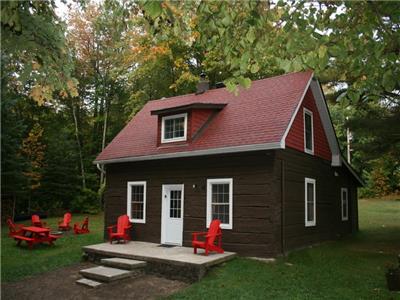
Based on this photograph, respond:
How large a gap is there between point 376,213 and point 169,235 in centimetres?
1737

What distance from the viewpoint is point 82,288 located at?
30.9ft

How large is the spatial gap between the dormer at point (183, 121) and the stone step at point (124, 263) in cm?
428

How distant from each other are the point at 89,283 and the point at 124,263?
119 cm

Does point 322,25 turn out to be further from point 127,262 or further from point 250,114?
point 127,262

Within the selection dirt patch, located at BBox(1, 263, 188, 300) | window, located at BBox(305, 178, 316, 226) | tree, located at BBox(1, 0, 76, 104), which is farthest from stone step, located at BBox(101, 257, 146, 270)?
window, located at BBox(305, 178, 316, 226)

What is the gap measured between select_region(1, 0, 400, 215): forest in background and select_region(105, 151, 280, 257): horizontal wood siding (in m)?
3.13

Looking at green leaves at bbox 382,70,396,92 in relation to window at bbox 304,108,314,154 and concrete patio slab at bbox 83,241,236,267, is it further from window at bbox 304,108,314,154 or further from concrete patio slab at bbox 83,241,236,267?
window at bbox 304,108,314,154

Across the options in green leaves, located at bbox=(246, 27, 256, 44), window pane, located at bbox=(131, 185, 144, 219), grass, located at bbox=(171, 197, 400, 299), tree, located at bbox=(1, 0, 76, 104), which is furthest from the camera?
window pane, located at bbox=(131, 185, 144, 219)

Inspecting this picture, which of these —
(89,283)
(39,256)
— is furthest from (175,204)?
(39,256)

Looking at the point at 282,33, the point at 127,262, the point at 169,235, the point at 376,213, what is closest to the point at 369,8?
the point at 282,33

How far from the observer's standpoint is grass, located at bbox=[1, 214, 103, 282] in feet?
35.8

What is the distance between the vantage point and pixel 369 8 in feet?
17.4

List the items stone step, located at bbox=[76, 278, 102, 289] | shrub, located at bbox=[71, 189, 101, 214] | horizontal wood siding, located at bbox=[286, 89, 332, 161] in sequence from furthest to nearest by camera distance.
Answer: shrub, located at bbox=[71, 189, 101, 214] < horizontal wood siding, located at bbox=[286, 89, 332, 161] < stone step, located at bbox=[76, 278, 102, 289]

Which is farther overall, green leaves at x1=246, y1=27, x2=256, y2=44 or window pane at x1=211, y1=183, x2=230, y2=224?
window pane at x1=211, y1=183, x2=230, y2=224
